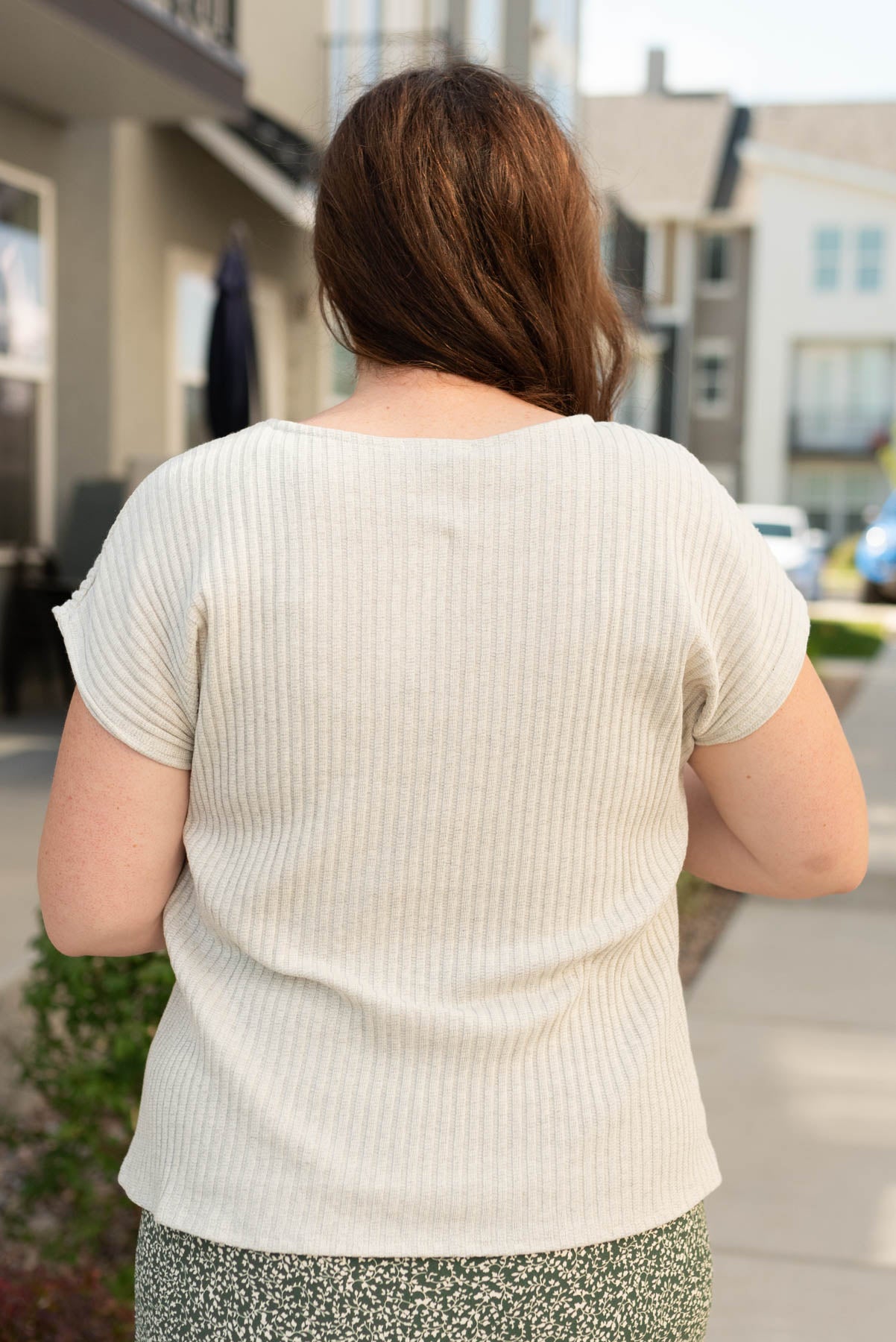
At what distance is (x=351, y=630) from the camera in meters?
1.08

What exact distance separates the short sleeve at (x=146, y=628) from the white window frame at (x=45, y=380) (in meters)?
7.57

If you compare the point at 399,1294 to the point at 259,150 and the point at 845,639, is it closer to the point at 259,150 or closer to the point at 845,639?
the point at 259,150

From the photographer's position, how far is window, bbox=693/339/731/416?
3984cm

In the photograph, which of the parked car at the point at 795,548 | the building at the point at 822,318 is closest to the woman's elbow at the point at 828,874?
the parked car at the point at 795,548

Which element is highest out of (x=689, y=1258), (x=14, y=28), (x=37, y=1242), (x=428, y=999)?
(x=14, y=28)

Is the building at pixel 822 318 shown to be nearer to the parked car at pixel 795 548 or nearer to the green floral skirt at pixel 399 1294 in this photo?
the parked car at pixel 795 548

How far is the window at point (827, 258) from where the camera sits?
128 ft

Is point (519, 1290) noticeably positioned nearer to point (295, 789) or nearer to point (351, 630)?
point (295, 789)

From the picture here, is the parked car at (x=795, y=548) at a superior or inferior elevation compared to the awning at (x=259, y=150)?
inferior

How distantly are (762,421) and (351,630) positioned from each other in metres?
40.4

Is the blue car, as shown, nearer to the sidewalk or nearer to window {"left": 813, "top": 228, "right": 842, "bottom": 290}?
the sidewalk

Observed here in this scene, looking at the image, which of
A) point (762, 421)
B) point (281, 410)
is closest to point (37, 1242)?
point (281, 410)

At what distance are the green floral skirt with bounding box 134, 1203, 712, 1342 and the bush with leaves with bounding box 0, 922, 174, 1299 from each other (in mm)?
1486

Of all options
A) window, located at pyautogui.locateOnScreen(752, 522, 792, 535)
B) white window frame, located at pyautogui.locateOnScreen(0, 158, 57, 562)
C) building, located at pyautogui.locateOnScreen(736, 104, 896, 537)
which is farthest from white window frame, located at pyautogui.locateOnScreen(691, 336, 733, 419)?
white window frame, located at pyautogui.locateOnScreen(0, 158, 57, 562)
